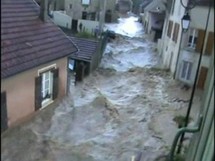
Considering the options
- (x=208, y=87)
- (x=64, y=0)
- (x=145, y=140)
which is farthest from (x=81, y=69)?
(x=64, y=0)

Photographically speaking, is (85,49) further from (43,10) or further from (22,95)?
(22,95)

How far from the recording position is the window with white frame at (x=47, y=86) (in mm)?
9915

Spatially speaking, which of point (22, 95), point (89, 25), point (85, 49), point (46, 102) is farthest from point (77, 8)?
point (22, 95)

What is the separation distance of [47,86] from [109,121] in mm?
2816

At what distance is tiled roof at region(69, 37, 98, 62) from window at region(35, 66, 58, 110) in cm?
512

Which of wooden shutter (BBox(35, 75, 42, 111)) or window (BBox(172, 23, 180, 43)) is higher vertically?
window (BBox(172, 23, 180, 43))

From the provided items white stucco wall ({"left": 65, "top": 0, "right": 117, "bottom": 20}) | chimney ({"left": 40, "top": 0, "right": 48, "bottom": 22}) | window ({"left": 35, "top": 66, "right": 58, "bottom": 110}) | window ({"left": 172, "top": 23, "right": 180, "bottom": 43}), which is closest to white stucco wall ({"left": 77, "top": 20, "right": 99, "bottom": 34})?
white stucco wall ({"left": 65, "top": 0, "right": 117, "bottom": 20})

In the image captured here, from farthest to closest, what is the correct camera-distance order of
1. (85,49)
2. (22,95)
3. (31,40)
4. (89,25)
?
(89,25) < (85,49) < (31,40) < (22,95)

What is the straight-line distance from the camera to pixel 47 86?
33.6 ft

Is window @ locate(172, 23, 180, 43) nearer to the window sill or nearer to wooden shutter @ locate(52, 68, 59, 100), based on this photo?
wooden shutter @ locate(52, 68, 59, 100)

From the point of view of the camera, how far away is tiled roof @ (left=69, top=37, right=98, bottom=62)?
1571cm

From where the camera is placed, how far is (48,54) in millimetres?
9625

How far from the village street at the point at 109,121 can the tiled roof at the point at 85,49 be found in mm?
1161

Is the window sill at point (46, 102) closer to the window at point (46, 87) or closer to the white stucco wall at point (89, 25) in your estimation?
the window at point (46, 87)
